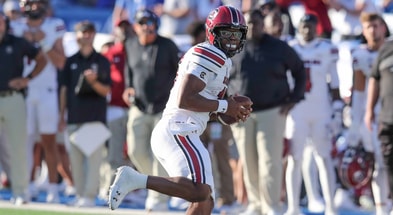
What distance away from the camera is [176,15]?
588 inches

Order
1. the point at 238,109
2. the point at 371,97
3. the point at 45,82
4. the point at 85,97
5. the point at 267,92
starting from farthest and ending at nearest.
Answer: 1. the point at 45,82
2. the point at 85,97
3. the point at 267,92
4. the point at 371,97
5. the point at 238,109

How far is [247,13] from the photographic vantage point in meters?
12.1

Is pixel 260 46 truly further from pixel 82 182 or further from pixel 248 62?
pixel 82 182

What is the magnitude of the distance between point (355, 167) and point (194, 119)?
4.26 metres

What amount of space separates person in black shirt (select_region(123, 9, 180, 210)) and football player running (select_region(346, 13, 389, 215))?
5.90 ft

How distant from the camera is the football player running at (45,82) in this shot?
1368cm

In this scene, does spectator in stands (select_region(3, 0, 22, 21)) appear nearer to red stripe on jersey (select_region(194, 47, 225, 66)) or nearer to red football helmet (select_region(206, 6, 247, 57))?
red football helmet (select_region(206, 6, 247, 57))

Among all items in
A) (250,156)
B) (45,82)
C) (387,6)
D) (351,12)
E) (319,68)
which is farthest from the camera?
(387,6)

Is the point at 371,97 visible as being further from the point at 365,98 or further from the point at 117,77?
the point at 117,77

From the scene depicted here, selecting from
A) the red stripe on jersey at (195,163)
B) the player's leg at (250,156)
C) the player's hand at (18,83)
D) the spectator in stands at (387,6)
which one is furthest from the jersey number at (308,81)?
the red stripe on jersey at (195,163)

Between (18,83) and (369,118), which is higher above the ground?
(369,118)

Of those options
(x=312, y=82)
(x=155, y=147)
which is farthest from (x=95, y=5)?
(x=155, y=147)

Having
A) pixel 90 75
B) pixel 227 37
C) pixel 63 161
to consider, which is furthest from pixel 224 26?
pixel 63 161

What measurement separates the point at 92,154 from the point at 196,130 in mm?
4225
